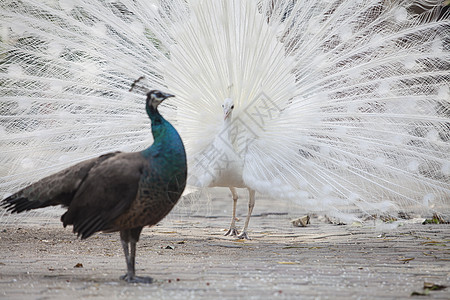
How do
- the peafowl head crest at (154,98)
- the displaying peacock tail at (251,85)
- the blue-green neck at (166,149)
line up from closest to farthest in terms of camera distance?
the blue-green neck at (166,149) → the peafowl head crest at (154,98) → the displaying peacock tail at (251,85)

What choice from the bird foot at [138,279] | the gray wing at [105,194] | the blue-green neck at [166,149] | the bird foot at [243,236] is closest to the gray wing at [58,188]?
the gray wing at [105,194]

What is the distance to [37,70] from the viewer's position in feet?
18.1

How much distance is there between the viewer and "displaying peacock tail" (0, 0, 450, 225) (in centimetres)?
518

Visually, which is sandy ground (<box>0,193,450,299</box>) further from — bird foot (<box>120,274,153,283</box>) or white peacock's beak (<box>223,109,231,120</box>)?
white peacock's beak (<box>223,109,231,120</box>)

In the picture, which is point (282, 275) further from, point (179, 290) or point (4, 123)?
point (4, 123)

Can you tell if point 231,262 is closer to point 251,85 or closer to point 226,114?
point 226,114

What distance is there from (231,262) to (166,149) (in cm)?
121

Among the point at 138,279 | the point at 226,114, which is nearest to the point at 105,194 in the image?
the point at 138,279

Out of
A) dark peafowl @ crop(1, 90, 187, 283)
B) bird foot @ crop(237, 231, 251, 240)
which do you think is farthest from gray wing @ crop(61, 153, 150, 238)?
bird foot @ crop(237, 231, 251, 240)

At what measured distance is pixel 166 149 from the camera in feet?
11.5

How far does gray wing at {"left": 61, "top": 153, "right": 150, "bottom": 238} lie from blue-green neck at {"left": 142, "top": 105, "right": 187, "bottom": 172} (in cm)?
8

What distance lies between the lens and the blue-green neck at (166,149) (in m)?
3.46

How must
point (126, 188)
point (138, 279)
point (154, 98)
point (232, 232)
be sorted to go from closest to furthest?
point (126, 188) → point (138, 279) → point (154, 98) → point (232, 232)

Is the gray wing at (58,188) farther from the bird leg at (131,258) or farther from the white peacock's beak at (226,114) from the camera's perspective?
the white peacock's beak at (226,114)
